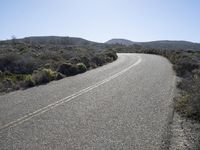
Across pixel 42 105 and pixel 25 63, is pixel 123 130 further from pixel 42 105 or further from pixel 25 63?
pixel 25 63

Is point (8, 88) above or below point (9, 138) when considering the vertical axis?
below

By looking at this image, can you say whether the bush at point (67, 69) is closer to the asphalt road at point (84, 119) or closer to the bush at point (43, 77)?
the bush at point (43, 77)

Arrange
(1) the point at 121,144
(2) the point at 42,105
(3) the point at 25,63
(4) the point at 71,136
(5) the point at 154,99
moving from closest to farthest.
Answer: (1) the point at 121,144
(4) the point at 71,136
(2) the point at 42,105
(5) the point at 154,99
(3) the point at 25,63

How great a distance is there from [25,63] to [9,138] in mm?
18663

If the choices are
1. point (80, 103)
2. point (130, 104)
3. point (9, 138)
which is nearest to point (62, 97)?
point (80, 103)

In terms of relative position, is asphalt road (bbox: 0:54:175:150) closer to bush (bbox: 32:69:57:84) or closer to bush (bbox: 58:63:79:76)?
bush (bbox: 32:69:57:84)

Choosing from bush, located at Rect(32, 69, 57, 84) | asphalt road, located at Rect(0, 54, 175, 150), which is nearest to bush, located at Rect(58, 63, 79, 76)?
bush, located at Rect(32, 69, 57, 84)

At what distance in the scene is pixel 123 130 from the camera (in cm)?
815

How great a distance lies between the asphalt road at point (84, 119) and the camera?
717 centimetres

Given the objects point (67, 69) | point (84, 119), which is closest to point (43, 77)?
point (67, 69)

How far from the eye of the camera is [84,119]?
9273 millimetres

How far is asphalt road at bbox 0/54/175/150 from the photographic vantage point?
7.17m

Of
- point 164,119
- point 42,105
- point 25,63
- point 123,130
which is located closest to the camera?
point 123,130

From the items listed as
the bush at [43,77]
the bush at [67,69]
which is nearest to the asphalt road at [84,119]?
the bush at [43,77]
